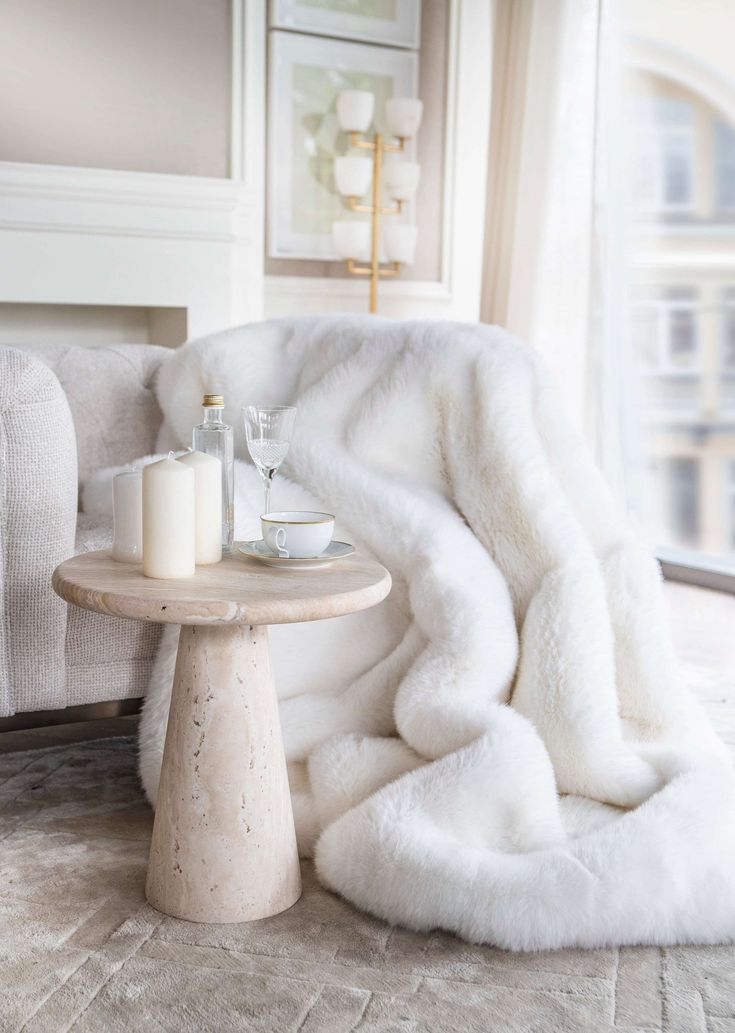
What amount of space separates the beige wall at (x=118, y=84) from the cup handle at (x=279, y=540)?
2.62m

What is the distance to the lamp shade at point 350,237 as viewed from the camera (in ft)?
13.9

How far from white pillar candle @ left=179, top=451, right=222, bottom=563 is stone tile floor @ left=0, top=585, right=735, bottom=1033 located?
50 cm

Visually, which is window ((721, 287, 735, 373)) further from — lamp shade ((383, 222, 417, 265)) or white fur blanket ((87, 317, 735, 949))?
white fur blanket ((87, 317, 735, 949))

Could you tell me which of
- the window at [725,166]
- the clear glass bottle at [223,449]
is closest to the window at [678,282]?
the window at [725,166]

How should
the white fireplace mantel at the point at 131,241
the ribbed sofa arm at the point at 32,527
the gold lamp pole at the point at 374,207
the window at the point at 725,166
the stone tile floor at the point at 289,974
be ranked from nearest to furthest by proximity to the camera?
1. the stone tile floor at the point at 289,974
2. the ribbed sofa arm at the point at 32,527
3. the white fireplace mantel at the point at 131,241
4. the window at the point at 725,166
5. the gold lamp pole at the point at 374,207

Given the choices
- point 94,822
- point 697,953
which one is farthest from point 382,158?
point 697,953

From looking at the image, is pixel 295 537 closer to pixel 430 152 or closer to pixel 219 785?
pixel 219 785

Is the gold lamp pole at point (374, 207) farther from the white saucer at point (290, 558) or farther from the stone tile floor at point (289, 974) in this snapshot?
the stone tile floor at point (289, 974)

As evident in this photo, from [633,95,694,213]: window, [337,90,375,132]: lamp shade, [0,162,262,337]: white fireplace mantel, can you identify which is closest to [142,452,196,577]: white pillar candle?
[0,162,262,337]: white fireplace mantel

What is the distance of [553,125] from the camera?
4.26 metres

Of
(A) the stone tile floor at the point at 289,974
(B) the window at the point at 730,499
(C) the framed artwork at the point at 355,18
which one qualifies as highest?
(C) the framed artwork at the point at 355,18

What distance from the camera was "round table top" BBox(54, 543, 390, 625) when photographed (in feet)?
4.70

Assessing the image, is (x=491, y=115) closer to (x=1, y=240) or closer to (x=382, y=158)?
(x=382, y=158)

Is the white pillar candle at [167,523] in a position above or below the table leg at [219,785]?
above
